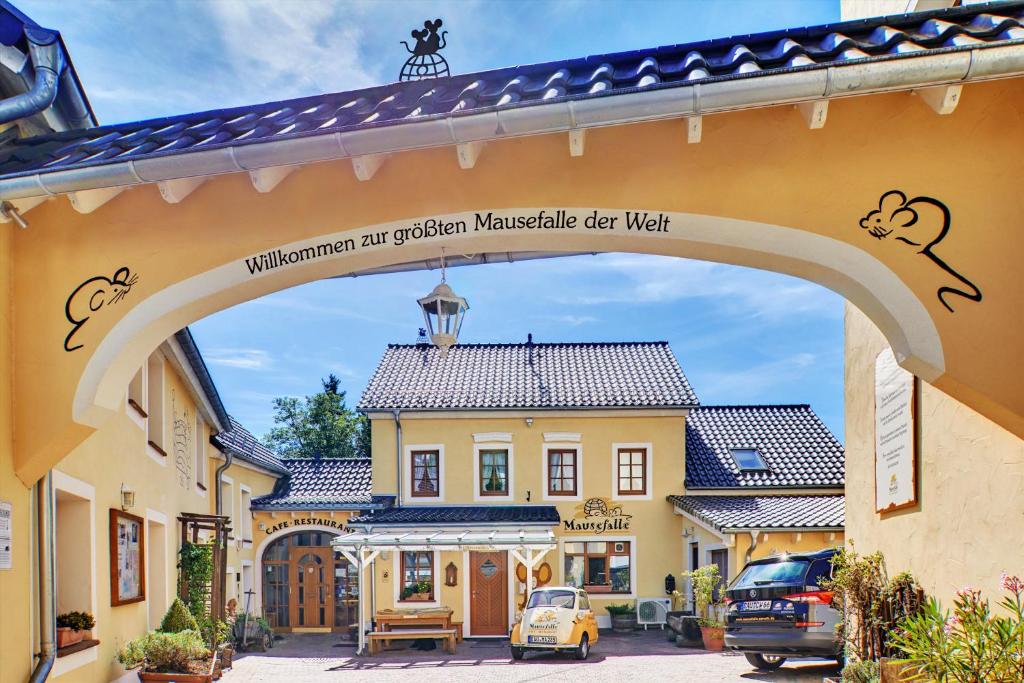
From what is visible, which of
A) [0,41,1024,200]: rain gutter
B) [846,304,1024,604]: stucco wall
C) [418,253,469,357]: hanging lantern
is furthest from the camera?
[418,253,469,357]: hanging lantern

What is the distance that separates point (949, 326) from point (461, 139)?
259cm

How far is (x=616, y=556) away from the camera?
23188 mm

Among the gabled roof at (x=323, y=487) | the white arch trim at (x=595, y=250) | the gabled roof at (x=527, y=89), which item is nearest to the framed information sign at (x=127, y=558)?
the white arch trim at (x=595, y=250)

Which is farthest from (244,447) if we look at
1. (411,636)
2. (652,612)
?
(652,612)

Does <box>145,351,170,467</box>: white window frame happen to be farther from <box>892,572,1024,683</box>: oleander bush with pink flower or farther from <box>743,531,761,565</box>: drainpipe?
<box>743,531,761,565</box>: drainpipe

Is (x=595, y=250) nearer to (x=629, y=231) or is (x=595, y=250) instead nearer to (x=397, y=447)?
(x=629, y=231)

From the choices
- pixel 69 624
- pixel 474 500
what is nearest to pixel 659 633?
pixel 474 500

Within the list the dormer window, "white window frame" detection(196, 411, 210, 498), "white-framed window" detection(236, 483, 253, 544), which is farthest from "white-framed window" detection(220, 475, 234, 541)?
the dormer window

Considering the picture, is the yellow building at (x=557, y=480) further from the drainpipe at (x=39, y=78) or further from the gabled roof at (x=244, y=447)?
the drainpipe at (x=39, y=78)

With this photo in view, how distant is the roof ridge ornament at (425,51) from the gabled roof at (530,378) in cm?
1596

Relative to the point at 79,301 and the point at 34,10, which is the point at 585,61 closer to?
the point at 79,301

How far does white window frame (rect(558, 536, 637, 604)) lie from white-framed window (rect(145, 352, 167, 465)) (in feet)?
39.2

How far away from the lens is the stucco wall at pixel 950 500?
241 inches

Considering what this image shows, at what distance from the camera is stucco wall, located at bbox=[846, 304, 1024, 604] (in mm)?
6113
